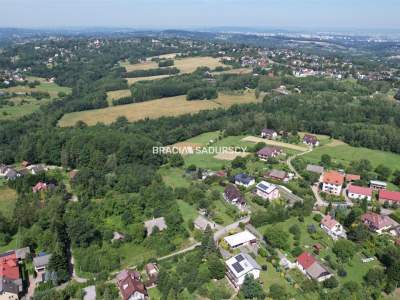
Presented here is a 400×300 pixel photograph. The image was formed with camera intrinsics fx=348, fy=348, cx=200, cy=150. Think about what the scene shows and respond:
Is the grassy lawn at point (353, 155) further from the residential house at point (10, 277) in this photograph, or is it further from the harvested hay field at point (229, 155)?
the residential house at point (10, 277)

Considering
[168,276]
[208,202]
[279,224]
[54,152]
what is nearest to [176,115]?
[54,152]

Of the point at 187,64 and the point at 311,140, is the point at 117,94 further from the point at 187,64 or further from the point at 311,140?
the point at 311,140

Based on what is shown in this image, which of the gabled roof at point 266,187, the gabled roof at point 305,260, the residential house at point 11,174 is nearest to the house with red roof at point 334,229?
the gabled roof at point 305,260

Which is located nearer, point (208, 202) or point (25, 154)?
point (208, 202)

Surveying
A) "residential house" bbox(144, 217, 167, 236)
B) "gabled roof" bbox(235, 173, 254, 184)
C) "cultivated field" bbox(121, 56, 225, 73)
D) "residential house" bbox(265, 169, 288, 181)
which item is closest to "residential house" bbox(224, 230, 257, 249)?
"residential house" bbox(144, 217, 167, 236)

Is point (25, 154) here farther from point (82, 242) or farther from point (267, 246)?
point (267, 246)
